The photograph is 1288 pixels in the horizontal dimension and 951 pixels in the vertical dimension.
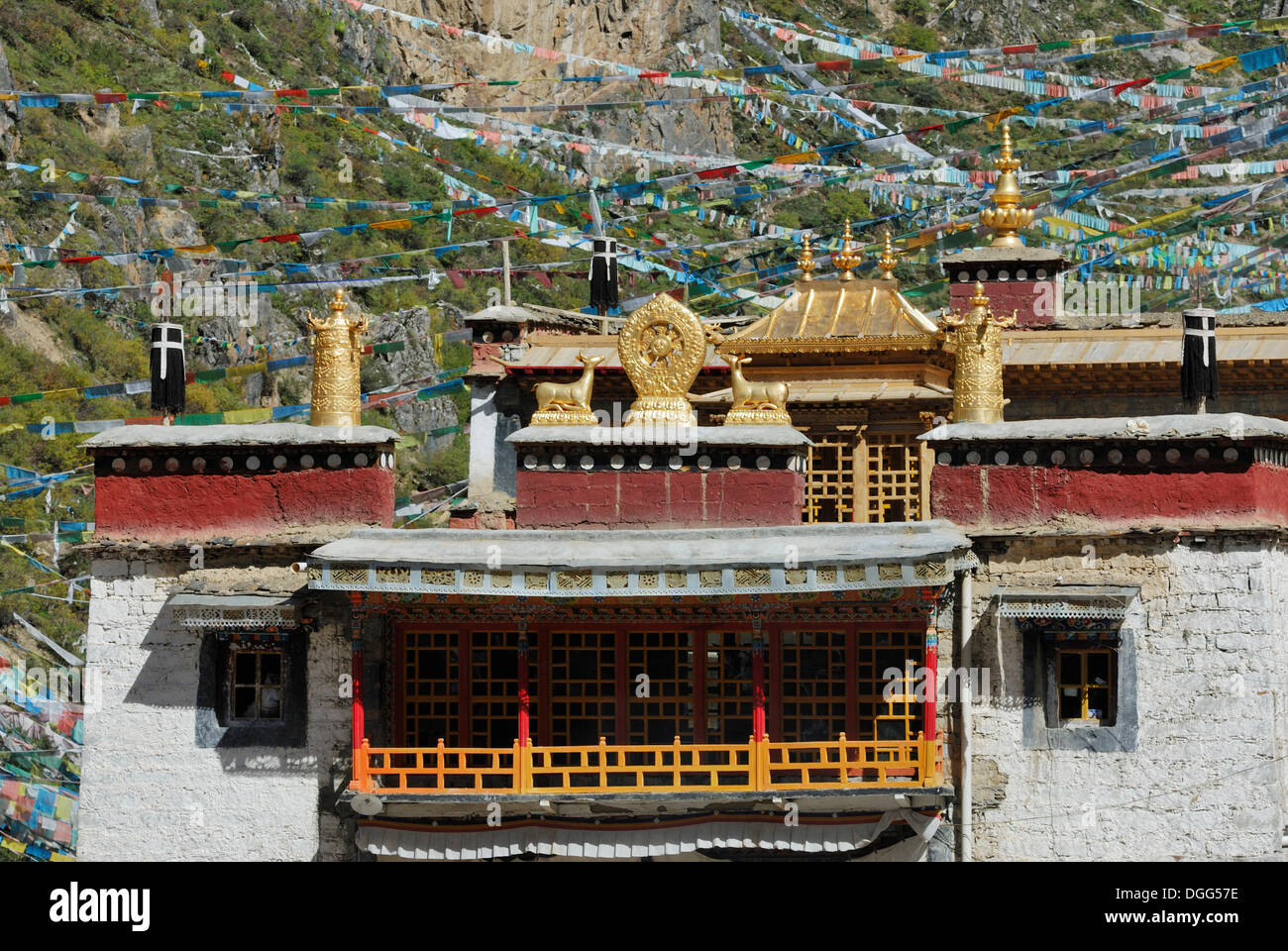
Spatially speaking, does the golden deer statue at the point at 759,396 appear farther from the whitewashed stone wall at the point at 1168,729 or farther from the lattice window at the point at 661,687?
the whitewashed stone wall at the point at 1168,729

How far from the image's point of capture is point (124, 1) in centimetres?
7050

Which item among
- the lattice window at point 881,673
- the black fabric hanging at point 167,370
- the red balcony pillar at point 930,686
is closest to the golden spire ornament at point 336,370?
the black fabric hanging at point 167,370

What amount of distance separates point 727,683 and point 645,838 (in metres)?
1.77

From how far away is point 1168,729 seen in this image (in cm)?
1928

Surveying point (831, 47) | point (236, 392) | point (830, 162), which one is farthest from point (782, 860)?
point (831, 47)

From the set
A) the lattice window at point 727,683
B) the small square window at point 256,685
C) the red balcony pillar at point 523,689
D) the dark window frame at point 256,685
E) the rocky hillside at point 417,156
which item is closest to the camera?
the red balcony pillar at point 523,689

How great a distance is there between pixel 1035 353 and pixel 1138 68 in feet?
184

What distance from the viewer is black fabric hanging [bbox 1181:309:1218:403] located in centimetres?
2247

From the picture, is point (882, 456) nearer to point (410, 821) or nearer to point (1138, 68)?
point (410, 821)

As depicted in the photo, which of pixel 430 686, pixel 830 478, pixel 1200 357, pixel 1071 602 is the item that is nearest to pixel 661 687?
pixel 430 686

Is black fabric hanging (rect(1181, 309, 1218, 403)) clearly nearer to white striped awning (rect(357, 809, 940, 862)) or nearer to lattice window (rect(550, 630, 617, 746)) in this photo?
white striped awning (rect(357, 809, 940, 862))

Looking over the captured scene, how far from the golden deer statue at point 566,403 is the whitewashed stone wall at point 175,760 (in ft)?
9.87

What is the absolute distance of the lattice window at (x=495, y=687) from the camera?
2016 centimetres

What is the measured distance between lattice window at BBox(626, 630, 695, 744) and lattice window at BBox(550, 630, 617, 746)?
0.20 meters
